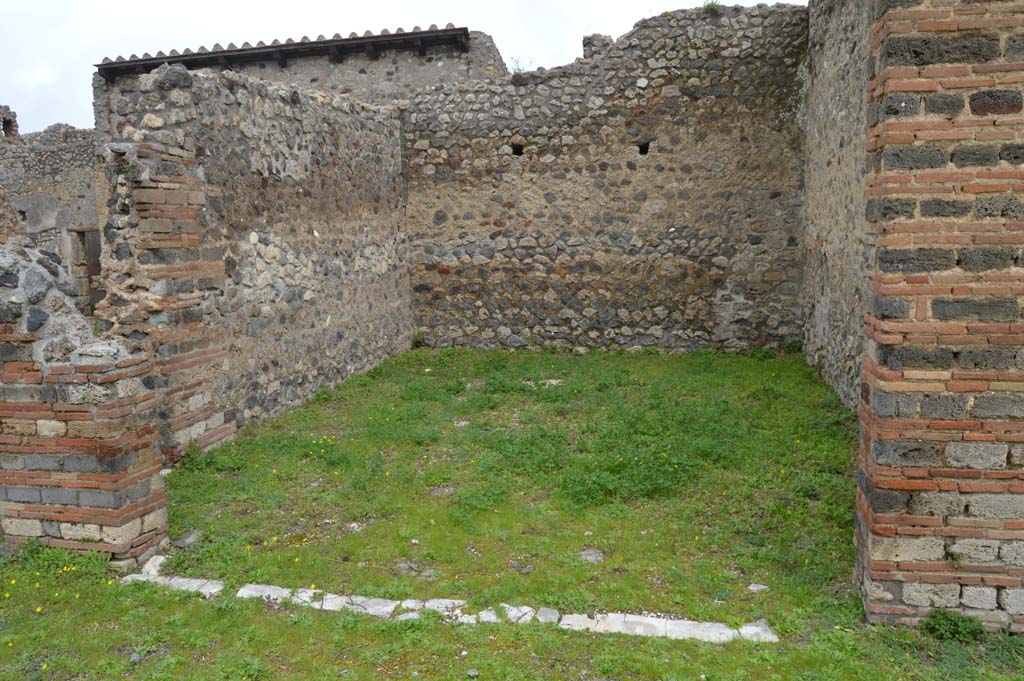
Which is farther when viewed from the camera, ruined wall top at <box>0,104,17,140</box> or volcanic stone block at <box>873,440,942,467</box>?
ruined wall top at <box>0,104,17,140</box>

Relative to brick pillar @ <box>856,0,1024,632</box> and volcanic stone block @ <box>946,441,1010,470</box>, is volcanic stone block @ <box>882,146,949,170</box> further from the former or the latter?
volcanic stone block @ <box>946,441,1010,470</box>

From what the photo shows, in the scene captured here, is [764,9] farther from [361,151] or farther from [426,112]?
[361,151]

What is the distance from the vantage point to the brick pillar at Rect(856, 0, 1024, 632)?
12.1 feet

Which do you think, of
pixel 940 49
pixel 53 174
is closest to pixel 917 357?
pixel 940 49

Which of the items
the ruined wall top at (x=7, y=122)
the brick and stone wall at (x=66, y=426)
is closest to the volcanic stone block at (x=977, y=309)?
the brick and stone wall at (x=66, y=426)

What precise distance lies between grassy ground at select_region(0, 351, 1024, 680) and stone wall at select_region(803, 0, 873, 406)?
0.80m

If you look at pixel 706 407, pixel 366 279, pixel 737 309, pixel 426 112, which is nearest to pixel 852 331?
pixel 706 407

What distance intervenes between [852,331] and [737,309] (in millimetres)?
3015

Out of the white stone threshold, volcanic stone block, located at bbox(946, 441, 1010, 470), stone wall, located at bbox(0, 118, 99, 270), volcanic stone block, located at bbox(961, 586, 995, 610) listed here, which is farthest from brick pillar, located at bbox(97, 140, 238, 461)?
stone wall, located at bbox(0, 118, 99, 270)

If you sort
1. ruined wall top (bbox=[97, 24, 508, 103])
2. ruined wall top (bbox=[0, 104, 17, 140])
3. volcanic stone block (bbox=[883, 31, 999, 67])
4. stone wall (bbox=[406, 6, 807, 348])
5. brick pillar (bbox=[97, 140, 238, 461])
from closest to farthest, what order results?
1. volcanic stone block (bbox=[883, 31, 999, 67])
2. brick pillar (bbox=[97, 140, 238, 461])
3. stone wall (bbox=[406, 6, 807, 348])
4. ruined wall top (bbox=[97, 24, 508, 103])
5. ruined wall top (bbox=[0, 104, 17, 140])

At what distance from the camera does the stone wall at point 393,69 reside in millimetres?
13914

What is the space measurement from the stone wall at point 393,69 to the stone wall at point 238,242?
414 cm

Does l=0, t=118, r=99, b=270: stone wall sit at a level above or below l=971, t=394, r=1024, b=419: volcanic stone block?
above

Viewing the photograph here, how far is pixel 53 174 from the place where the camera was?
60.6 feet
